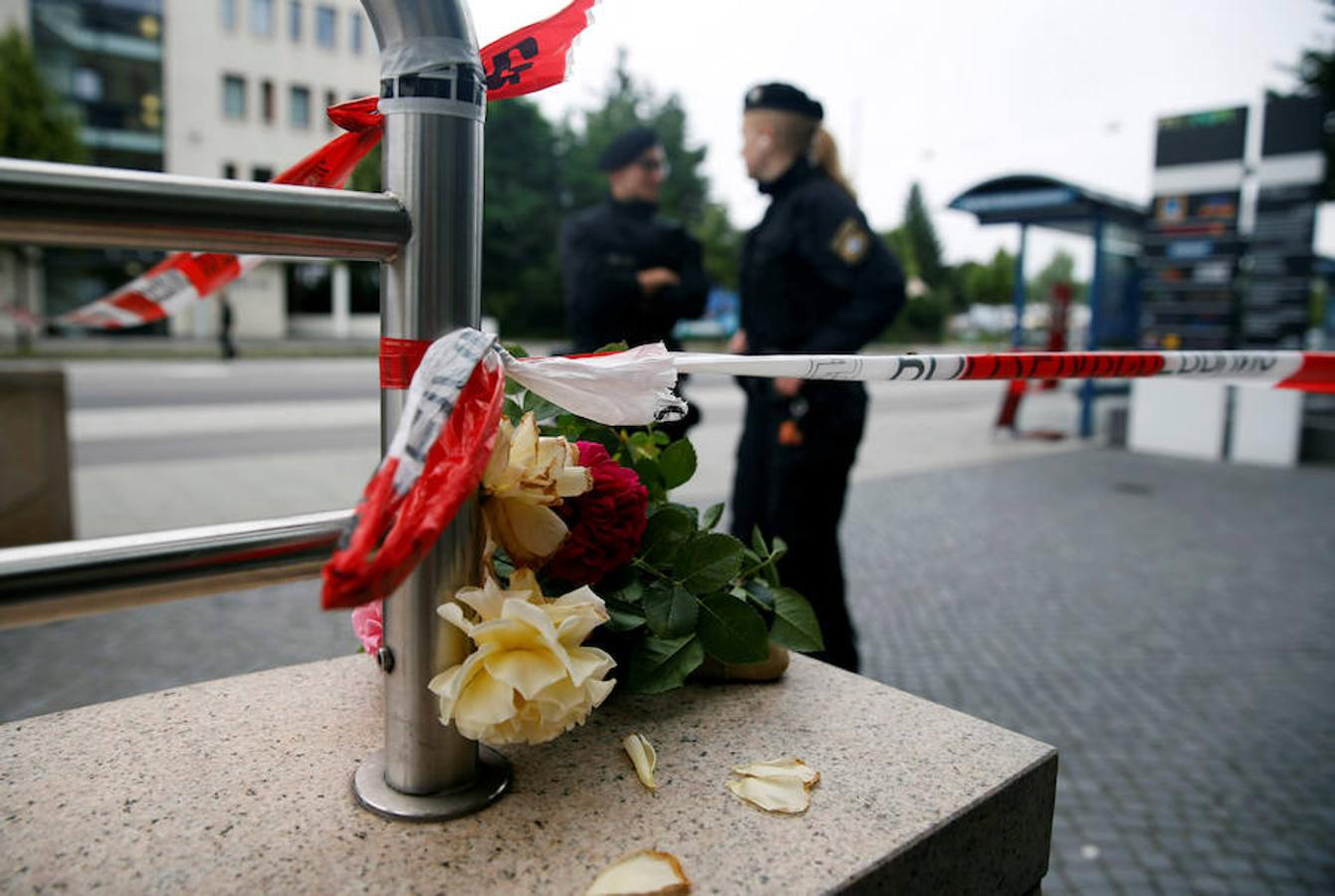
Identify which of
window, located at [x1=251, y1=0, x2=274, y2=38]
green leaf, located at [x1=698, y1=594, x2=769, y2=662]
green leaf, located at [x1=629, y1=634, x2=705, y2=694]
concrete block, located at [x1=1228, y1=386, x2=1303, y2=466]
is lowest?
concrete block, located at [x1=1228, y1=386, x2=1303, y2=466]

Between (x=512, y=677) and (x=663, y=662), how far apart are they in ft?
1.07

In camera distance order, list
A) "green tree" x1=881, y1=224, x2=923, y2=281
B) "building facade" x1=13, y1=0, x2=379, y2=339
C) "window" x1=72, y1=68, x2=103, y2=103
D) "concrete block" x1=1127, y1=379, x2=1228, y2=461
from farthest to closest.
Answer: "green tree" x1=881, y1=224, x2=923, y2=281
"window" x1=72, y1=68, x2=103, y2=103
"building facade" x1=13, y1=0, x2=379, y2=339
"concrete block" x1=1127, y1=379, x2=1228, y2=461

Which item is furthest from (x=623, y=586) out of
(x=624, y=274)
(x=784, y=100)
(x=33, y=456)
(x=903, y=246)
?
(x=903, y=246)

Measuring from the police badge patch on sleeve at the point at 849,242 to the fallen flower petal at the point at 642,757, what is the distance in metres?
2.45

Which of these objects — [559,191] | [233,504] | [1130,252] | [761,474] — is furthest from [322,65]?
[761,474]

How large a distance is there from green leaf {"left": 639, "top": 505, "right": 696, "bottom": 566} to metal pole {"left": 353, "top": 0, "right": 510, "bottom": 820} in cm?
32

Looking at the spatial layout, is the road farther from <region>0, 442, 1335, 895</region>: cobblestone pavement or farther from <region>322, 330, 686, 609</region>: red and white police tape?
<region>322, 330, 686, 609</region>: red and white police tape

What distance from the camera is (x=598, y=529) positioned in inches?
41.6

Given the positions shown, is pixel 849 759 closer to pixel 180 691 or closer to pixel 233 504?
pixel 180 691

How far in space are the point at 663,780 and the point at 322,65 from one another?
42232 millimetres

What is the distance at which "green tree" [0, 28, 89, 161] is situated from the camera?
94.8 feet

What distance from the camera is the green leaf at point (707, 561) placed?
118 cm

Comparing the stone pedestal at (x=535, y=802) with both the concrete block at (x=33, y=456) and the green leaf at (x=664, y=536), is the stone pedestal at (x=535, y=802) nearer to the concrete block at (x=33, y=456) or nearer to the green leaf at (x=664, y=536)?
the green leaf at (x=664, y=536)

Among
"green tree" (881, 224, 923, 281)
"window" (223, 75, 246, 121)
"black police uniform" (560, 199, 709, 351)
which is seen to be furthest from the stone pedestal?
"green tree" (881, 224, 923, 281)
